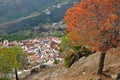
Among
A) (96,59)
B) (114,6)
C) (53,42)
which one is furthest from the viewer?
(53,42)

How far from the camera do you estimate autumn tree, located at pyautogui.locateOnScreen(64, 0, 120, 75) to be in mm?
24234

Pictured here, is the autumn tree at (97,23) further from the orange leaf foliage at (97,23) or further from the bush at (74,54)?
the bush at (74,54)

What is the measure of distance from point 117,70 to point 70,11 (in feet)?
24.2

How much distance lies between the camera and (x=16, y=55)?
61.7 metres

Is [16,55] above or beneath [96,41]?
beneath

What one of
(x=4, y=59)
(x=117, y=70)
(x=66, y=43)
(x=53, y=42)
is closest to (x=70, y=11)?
(x=117, y=70)

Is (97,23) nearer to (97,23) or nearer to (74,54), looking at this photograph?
(97,23)

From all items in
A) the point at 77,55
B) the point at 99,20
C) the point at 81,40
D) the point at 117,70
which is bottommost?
the point at 77,55

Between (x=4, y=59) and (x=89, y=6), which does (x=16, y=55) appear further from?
(x=89, y=6)

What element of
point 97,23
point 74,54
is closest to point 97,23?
point 97,23

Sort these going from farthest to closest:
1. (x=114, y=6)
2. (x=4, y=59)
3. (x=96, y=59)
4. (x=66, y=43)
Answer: (x=66, y=43) → (x=4, y=59) → (x=96, y=59) → (x=114, y=6)

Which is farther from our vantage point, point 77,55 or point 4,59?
point 4,59

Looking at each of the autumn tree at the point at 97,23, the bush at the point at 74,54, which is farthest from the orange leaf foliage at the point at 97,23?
the bush at the point at 74,54

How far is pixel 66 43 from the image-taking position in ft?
220
